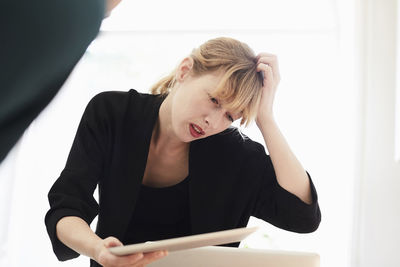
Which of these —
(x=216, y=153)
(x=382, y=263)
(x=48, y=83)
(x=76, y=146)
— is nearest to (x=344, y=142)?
(x=382, y=263)

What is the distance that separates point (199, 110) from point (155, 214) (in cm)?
37

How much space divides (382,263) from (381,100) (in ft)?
2.80

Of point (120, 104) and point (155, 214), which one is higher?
point (120, 104)

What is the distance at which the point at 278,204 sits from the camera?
1488 millimetres

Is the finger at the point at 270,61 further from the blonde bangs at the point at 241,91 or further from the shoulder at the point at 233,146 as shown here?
the shoulder at the point at 233,146

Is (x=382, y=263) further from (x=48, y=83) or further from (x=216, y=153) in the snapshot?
(x=48, y=83)

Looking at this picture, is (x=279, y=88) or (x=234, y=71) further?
→ (x=279, y=88)

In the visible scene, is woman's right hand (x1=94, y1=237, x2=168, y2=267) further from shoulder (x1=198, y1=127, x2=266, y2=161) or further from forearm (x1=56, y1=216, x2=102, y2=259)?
shoulder (x1=198, y1=127, x2=266, y2=161)

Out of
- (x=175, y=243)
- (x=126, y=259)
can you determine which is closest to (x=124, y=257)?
(x=126, y=259)

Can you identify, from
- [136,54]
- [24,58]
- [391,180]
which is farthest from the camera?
[136,54]

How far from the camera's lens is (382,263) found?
2508 mm

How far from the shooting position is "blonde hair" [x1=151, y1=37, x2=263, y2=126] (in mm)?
1301

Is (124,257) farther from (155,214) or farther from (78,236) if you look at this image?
(155,214)

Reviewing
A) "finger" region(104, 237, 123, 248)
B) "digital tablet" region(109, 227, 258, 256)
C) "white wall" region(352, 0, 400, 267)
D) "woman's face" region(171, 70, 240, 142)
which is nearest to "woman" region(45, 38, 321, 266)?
"woman's face" region(171, 70, 240, 142)
